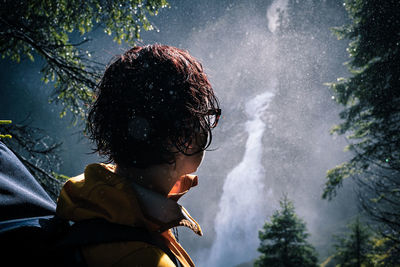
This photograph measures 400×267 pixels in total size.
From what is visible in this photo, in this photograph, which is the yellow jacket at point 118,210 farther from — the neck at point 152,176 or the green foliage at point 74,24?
the green foliage at point 74,24

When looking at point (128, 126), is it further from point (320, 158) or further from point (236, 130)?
point (236, 130)

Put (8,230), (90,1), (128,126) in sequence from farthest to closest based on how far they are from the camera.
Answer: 1. (90,1)
2. (128,126)
3. (8,230)

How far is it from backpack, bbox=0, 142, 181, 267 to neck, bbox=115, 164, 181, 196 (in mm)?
368

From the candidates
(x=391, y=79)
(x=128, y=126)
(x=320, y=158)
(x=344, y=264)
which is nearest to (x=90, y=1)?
(x=128, y=126)

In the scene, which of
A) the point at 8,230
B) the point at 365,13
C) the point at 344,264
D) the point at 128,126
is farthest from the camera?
the point at 344,264

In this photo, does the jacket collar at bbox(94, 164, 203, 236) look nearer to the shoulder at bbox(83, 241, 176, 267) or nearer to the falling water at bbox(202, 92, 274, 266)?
the shoulder at bbox(83, 241, 176, 267)

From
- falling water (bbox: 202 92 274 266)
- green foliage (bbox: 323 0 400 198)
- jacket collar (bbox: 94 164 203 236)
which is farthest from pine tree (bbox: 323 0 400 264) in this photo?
falling water (bbox: 202 92 274 266)

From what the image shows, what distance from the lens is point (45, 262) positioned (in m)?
0.72

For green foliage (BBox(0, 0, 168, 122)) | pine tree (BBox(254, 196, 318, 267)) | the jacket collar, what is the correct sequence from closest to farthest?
1. the jacket collar
2. green foliage (BBox(0, 0, 168, 122))
3. pine tree (BBox(254, 196, 318, 267))

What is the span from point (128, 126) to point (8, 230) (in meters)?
0.76

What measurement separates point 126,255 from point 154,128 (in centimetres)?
74

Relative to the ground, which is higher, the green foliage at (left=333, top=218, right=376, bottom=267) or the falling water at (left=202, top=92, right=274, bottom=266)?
the falling water at (left=202, top=92, right=274, bottom=266)

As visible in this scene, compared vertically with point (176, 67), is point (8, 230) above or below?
below

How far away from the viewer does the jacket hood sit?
0.95 m
